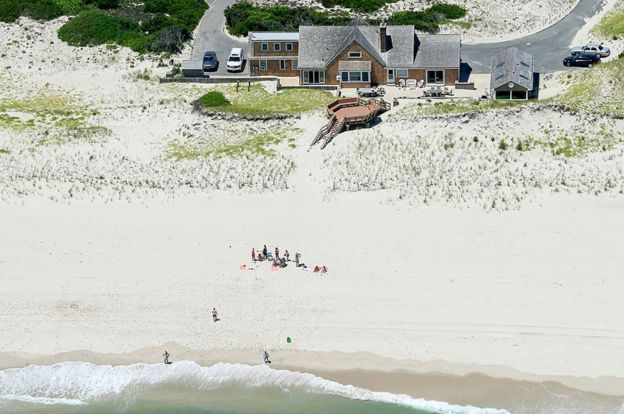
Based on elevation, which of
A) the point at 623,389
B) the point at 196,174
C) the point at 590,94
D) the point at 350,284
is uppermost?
the point at 590,94

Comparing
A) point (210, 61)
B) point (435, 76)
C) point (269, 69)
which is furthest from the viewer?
point (210, 61)

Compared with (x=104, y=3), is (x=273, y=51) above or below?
below

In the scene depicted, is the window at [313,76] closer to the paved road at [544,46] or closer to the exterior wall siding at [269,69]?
the exterior wall siding at [269,69]

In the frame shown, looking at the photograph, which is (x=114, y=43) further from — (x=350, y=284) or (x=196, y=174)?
(x=350, y=284)

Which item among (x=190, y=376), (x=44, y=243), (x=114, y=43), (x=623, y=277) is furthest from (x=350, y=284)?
(x=114, y=43)

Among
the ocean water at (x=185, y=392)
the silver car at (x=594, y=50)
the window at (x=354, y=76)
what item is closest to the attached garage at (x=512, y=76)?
the silver car at (x=594, y=50)

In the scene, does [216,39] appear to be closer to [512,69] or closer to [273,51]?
[273,51]

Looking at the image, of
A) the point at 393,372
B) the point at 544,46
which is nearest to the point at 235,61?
the point at 544,46
